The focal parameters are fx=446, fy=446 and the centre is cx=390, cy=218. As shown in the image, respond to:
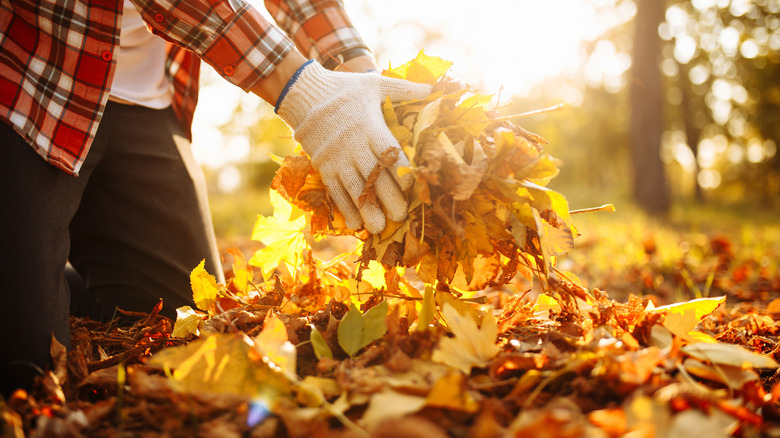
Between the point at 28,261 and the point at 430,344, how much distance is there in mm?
1094

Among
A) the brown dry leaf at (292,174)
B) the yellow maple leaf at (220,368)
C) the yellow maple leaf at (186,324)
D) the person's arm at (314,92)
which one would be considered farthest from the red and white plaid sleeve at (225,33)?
the yellow maple leaf at (220,368)

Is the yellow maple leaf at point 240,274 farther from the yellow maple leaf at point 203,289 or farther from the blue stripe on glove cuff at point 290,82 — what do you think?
the blue stripe on glove cuff at point 290,82

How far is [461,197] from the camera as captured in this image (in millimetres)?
1083

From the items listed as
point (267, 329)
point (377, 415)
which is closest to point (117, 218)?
point (267, 329)

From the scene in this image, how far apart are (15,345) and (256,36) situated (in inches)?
41.1

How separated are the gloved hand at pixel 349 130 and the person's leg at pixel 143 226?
0.76 meters

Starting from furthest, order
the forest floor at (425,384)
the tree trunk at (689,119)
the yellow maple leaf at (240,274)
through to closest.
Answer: the tree trunk at (689,119)
the yellow maple leaf at (240,274)
the forest floor at (425,384)

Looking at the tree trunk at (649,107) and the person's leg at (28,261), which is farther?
the tree trunk at (649,107)

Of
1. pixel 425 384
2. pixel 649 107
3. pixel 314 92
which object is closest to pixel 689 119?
pixel 649 107

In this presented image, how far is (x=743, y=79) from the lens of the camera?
51.3 ft

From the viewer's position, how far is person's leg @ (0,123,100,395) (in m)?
1.13

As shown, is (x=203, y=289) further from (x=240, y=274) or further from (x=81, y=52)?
(x=81, y=52)

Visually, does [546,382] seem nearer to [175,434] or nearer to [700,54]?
→ [175,434]

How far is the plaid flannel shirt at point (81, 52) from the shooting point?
50.7 inches
